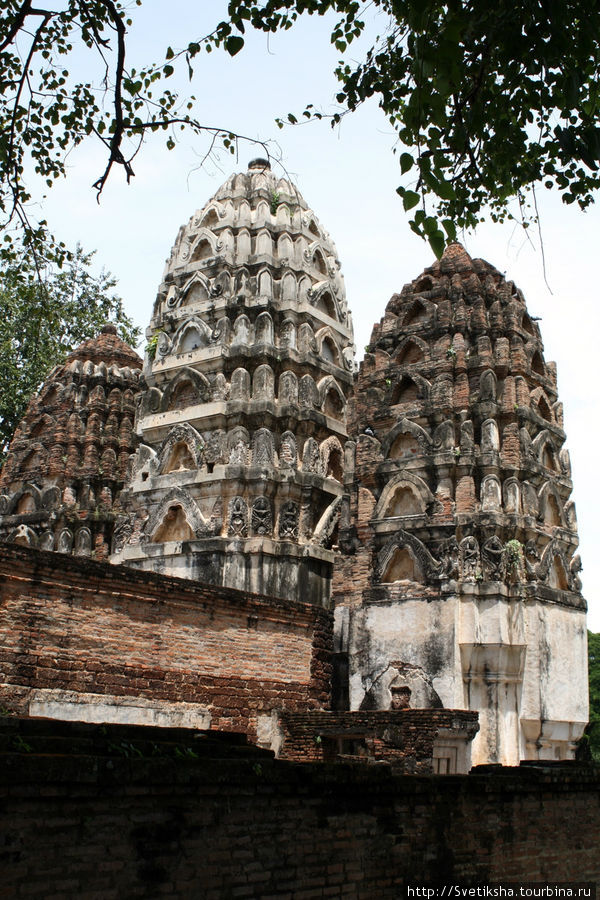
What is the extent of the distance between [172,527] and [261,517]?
2229mm

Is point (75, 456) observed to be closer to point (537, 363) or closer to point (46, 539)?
point (46, 539)

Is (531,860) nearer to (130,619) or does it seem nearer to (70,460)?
(130,619)

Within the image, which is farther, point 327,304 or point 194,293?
point 327,304

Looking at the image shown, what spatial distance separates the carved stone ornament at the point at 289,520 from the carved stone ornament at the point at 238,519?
2.44ft

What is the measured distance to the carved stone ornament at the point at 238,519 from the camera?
18.7 metres

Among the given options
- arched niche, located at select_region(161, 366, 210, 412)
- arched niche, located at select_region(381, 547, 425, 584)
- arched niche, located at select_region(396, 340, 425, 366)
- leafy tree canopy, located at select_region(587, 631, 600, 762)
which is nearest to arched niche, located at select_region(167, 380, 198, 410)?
arched niche, located at select_region(161, 366, 210, 412)

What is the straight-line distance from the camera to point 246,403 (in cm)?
2002

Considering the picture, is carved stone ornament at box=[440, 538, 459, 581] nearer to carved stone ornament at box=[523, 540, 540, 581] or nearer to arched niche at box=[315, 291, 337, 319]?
carved stone ornament at box=[523, 540, 540, 581]

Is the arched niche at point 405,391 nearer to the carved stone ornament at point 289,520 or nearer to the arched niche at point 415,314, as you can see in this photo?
the arched niche at point 415,314

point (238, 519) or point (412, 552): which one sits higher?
point (238, 519)

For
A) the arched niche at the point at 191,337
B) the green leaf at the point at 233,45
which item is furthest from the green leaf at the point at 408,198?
the arched niche at the point at 191,337

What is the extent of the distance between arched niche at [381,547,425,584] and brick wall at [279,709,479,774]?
2992 millimetres

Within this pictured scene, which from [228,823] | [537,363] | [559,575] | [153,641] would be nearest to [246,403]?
[537,363]

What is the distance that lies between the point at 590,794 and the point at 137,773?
569cm
